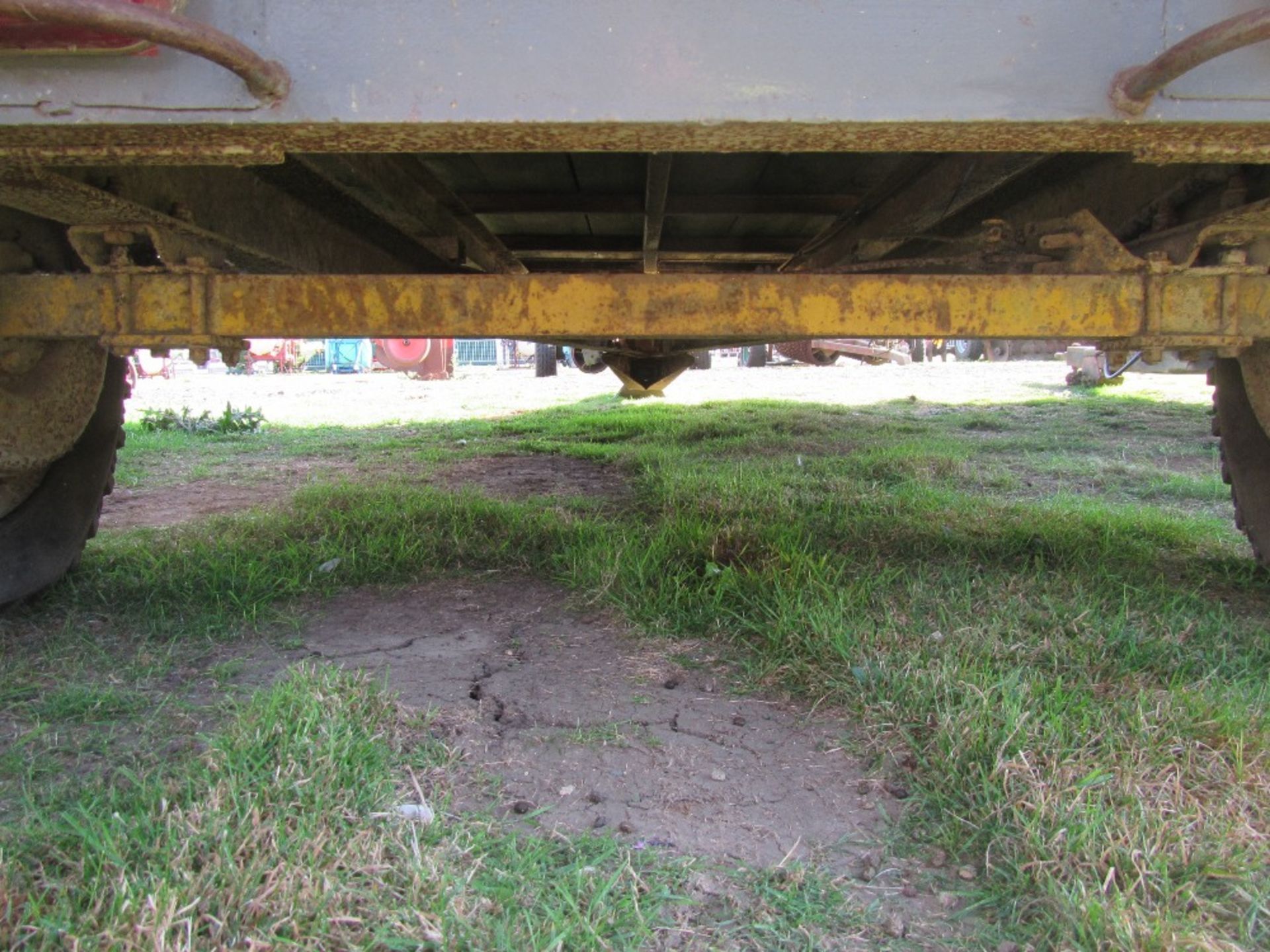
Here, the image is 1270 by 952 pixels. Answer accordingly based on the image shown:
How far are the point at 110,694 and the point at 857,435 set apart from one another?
4.76m

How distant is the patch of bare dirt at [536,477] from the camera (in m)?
3.97

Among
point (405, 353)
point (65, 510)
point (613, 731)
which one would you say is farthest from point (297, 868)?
point (405, 353)

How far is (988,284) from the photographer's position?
181 cm

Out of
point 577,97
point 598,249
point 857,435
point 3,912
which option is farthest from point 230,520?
point 857,435

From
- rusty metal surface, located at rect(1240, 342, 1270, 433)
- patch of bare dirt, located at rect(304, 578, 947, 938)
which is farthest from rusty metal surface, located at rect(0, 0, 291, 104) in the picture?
rusty metal surface, located at rect(1240, 342, 1270, 433)

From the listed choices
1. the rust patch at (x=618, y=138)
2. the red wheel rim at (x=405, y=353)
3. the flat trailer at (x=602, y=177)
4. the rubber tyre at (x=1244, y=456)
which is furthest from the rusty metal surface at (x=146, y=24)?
the red wheel rim at (x=405, y=353)

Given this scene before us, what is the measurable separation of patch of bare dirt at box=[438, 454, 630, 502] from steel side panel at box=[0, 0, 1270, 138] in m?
2.62

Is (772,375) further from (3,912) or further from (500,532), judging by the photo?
(3,912)

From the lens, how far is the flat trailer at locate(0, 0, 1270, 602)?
1.17 m

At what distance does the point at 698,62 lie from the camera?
3.86ft

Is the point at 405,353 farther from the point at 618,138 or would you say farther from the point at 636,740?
the point at 618,138

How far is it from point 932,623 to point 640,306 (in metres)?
1.03

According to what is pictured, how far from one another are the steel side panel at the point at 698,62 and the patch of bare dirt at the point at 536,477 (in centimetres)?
262

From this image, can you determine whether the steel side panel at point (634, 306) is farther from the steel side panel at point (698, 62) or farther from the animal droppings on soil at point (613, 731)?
the animal droppings on soil at point (613, 731)
